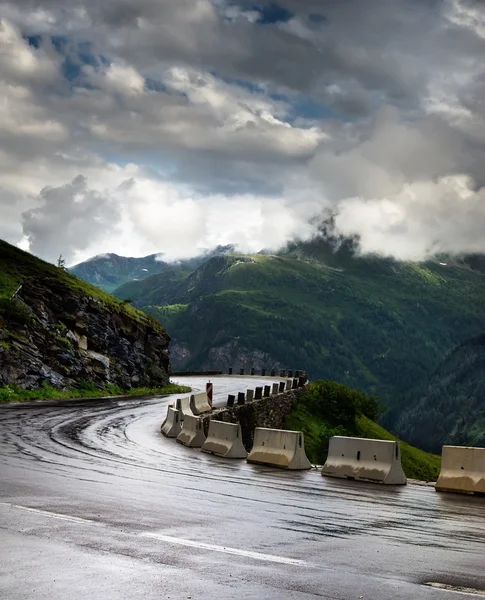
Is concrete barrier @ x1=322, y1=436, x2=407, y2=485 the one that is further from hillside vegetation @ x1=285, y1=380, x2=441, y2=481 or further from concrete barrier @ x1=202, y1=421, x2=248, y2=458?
hillside vegetation @ x1=285, y1=380, x2=441, y2=481

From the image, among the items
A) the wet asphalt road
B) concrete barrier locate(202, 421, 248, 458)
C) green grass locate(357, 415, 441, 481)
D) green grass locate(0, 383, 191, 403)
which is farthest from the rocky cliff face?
the wet asphalt road

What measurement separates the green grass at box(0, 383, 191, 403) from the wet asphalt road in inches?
797

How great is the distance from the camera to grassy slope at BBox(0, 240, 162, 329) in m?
50.7

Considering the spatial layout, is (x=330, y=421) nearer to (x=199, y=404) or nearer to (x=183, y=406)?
(x=199, y=404)

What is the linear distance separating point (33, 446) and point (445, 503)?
11.2 m

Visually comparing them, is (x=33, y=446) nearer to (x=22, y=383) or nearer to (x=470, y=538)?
(x=470, y=538)

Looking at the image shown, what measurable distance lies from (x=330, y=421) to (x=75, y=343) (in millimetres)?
25301

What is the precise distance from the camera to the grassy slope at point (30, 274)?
166 feet

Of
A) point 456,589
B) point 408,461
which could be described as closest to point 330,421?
point 408,461

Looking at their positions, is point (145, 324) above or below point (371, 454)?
above

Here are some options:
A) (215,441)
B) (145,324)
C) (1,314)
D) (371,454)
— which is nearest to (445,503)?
(371,454)

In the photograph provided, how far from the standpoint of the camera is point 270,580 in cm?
737

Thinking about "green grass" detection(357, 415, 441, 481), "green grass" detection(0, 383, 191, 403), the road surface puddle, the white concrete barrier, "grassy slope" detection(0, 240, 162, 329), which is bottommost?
"green grass" detection(357, 415, 441, 481)

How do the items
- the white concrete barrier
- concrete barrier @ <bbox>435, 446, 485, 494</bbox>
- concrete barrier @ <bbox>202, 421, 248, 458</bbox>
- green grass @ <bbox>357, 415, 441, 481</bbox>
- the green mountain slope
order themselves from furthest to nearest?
green grass @ <bbox>357, 415, 441, 481</bbox>, the green mountain slope, the white concrete barrier, concrete barrier @ <bbox>202, 421, 248, 458</bbox>, concrete barrier @ <bbox>435, 446, 485, 494</bbox>
